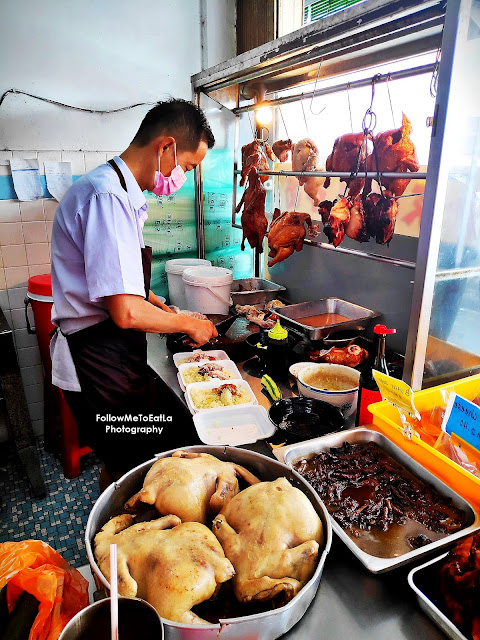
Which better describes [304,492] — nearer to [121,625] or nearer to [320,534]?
[320,534]

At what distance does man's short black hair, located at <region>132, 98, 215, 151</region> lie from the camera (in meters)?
A: 2.23

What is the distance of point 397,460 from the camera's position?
1483 millimetres

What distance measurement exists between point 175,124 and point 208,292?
130 cm

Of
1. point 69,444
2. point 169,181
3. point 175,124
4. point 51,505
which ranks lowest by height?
point 51,505

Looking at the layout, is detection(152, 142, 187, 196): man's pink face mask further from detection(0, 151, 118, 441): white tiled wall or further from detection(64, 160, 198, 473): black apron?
detection(0, 151, 118, 441): white tiled wall

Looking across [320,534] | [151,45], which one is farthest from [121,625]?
[151,45]

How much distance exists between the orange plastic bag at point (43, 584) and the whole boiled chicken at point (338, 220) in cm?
206

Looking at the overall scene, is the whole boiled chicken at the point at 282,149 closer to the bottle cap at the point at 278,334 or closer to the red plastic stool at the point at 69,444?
the bottle cap at the point at 278,334

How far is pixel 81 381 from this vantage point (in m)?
2.31

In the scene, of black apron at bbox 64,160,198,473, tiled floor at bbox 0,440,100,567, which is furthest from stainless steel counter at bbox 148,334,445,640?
tiled floor at bbox 0,440,100,567

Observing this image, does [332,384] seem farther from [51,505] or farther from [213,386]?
[51,505]

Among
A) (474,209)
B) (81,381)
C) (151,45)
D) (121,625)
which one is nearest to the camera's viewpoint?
(121,625)

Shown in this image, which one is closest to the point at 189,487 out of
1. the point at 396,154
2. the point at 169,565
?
the point at 169,565

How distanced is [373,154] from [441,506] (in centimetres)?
179
